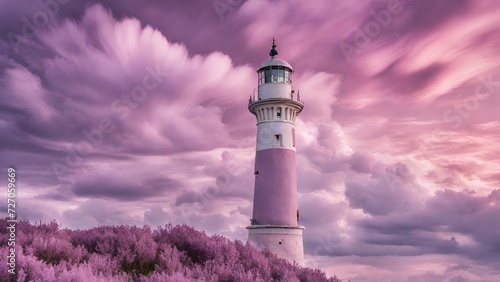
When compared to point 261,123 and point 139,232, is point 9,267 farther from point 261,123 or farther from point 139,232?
point 261,123

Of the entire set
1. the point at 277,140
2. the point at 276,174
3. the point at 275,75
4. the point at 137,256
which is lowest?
the point at 137,256

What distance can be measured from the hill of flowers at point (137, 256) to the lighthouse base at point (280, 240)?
18377mm

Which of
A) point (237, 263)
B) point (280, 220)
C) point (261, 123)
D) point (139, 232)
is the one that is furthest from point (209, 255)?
point (261, 123)

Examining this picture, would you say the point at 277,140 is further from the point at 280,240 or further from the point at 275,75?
the point at 280,240

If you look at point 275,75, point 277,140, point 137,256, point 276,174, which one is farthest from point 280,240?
point 137,256

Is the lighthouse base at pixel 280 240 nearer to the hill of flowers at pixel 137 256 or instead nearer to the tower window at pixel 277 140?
the tower window at pixel 277 140

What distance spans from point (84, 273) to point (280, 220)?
24.7 meters

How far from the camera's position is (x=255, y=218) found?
32469 millimetres

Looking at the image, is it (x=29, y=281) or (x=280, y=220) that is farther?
(x=280, y=220)

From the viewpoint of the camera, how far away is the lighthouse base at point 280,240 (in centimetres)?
3133

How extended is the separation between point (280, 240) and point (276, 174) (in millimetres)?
4423

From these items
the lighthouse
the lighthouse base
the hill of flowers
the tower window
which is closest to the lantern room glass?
the lighthouse

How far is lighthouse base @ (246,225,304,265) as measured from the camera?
3133 centimetres

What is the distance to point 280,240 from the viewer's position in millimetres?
31469
